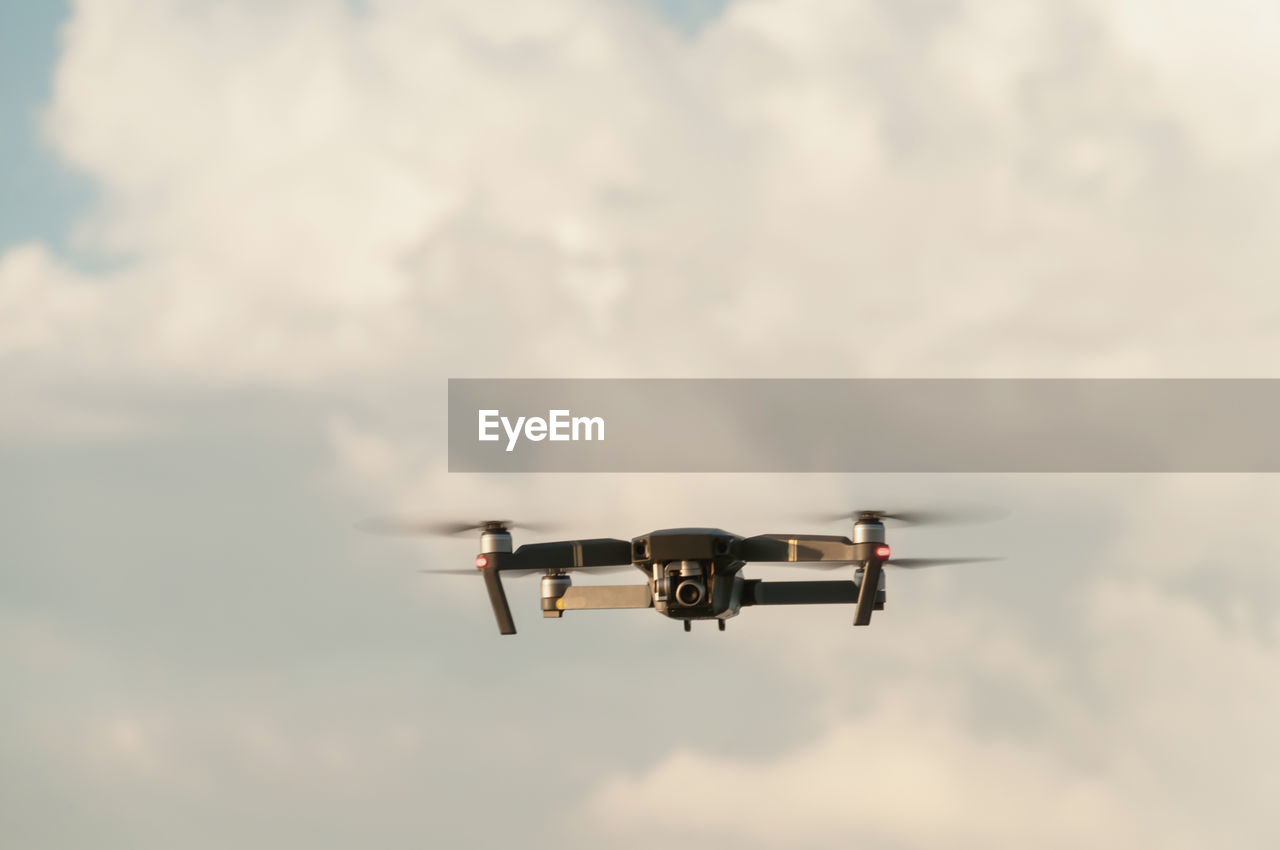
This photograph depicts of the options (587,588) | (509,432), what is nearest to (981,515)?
(587,588)

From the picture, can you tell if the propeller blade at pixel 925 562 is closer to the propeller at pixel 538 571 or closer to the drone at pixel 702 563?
the drone at pixel 702 563

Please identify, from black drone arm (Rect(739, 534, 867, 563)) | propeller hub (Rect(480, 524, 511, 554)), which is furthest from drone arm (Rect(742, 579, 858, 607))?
propeller hub (Rect(480, 524, 511, 554))

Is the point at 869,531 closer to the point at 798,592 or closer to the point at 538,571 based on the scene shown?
the point at 798,592

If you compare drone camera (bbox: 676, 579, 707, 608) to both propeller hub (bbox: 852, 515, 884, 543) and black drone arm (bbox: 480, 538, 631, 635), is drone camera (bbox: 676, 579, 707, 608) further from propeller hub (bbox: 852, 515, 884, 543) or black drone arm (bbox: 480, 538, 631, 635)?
propeller hub (bbox: 852, 515, 884, 543)

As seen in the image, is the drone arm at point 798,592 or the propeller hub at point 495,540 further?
the propeller hub at point 495,540

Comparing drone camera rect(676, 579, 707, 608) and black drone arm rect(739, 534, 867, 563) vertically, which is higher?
black drone arm rect(739, 534, 867, 563)

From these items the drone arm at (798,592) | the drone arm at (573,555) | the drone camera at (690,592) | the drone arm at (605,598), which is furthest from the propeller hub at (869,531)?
the drone arm at (573,555)
